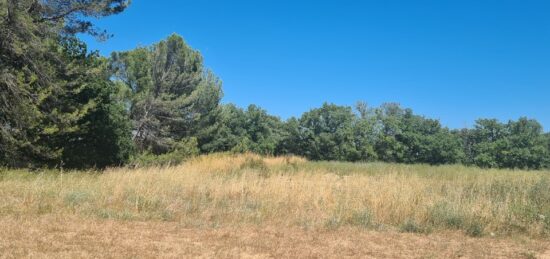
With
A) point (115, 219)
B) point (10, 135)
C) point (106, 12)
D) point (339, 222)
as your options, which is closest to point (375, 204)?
point (339, 222)

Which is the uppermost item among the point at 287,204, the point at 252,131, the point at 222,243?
the point at 252,131

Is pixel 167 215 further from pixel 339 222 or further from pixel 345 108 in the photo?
pixel 345 108

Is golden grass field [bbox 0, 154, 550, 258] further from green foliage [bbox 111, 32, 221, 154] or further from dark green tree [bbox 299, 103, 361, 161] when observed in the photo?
dark green tree [bbox 299, 103, 361, 161]

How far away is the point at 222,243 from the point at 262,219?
6.81 feet

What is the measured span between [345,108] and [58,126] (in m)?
53.8

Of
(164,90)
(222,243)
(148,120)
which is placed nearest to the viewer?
(222,243)

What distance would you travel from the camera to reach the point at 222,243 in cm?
586

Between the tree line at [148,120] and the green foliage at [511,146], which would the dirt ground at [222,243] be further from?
the green foliage at [511,146]

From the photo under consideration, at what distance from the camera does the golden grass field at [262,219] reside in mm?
5613

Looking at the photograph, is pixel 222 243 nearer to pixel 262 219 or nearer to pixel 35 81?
pixel 262 219

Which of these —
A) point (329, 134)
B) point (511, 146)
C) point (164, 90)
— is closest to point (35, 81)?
point (164, 90)

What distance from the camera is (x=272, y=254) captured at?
5457mm

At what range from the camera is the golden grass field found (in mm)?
5613

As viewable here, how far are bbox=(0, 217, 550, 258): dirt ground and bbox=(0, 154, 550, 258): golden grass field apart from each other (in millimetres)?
14
